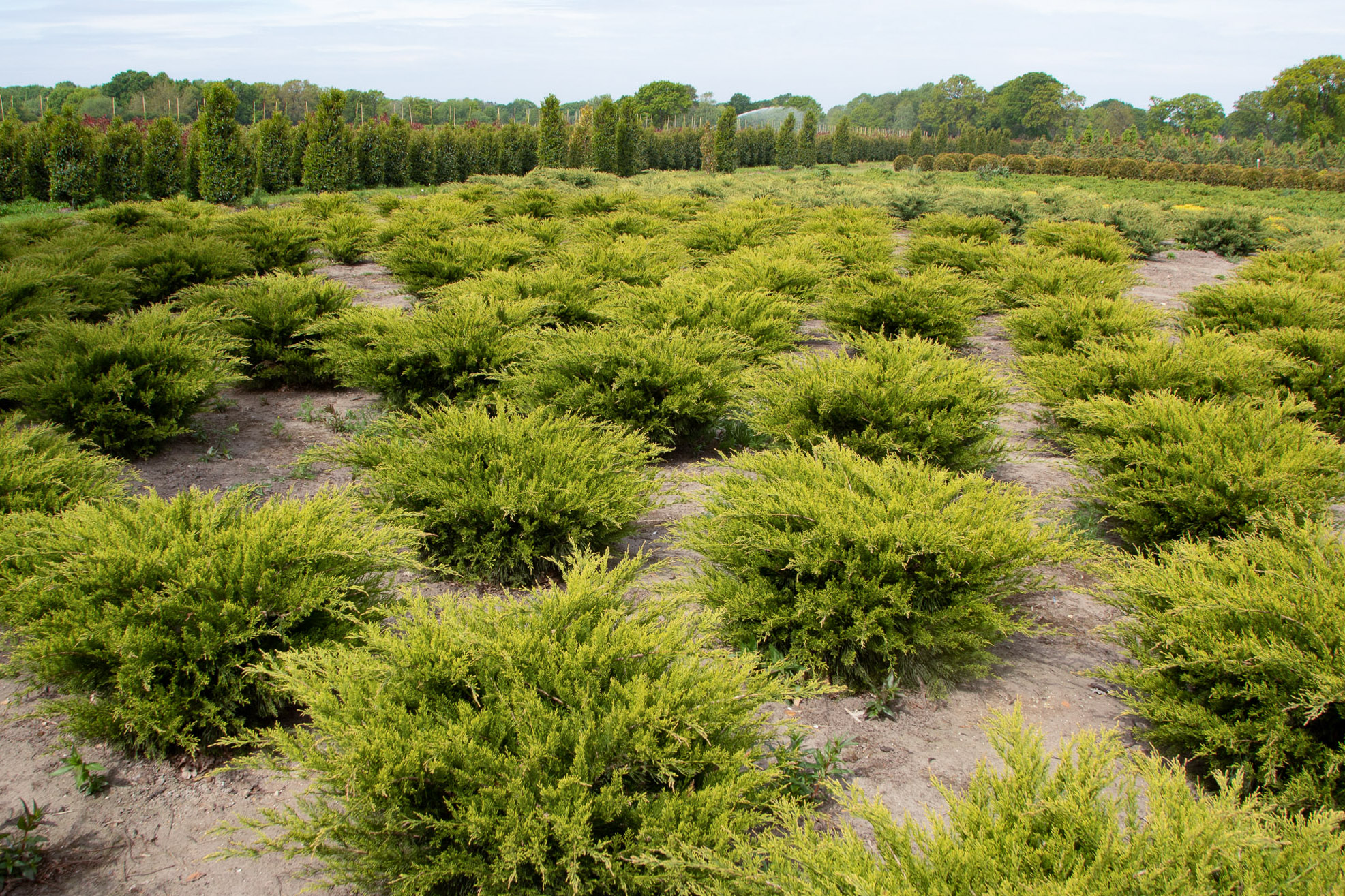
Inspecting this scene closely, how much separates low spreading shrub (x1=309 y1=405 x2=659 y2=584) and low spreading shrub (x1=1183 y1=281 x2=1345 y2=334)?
6.56m

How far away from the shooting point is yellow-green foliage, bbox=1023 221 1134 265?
10625mm

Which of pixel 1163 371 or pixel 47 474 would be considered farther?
pixel 1163 371

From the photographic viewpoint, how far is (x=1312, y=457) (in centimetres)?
370

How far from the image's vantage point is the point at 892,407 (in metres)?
4.39

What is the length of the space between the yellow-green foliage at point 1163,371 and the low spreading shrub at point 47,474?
5.86 m

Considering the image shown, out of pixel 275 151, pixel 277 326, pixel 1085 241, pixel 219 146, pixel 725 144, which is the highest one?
pixel 725 144

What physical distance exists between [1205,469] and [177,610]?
468 centimetres

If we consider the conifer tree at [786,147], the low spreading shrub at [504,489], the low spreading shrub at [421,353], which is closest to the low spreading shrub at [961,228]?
the low spreading shrub at [421,353]

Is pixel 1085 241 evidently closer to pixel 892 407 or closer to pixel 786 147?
pixel 892 407

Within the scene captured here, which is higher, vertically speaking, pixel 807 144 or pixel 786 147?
pixel 807 144

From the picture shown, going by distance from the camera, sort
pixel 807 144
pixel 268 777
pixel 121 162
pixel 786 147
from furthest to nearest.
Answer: pixel 807 144 < pixel 786 147 < pixel 121 162 < pixel 268 777

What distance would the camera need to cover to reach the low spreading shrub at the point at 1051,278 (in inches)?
331

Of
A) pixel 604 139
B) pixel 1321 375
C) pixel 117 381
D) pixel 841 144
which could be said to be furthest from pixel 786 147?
pixel 117 381

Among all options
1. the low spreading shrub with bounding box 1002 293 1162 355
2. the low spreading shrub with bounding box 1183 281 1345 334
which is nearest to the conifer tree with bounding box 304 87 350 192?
the low spreading shrub with bounding box 1002 293 1162 355
